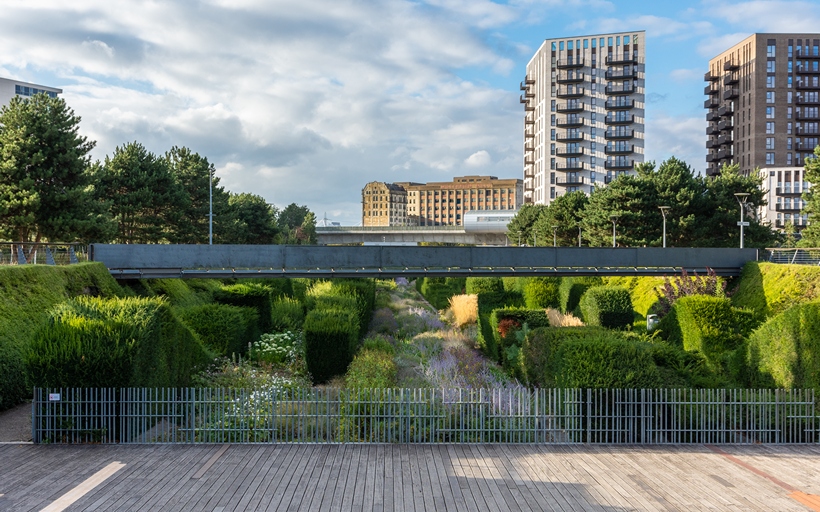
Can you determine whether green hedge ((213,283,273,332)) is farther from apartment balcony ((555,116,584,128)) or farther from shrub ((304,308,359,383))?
apartment balcony ((555,116,584,128))

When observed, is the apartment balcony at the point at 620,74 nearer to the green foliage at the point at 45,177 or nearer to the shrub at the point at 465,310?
the shrub at the point at 465,310

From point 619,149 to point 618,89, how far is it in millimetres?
10691

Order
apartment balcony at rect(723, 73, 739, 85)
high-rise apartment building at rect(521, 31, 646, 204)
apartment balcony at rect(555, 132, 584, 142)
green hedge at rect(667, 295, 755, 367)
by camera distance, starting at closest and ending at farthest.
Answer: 1. green hedge at rect(667, 295, 755, 367)
2. high-rise apartment building at rect(521, 31, 646, 204)
3. apartment balcony at rect(555, 132, 584, 142)
4. apartment balcony at rect(723, 73, 739, 85)

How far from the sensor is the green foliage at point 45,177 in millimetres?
38438

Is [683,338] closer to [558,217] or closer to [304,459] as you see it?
[304,459]

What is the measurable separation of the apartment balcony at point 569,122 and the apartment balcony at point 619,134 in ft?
16.4

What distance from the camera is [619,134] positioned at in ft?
377

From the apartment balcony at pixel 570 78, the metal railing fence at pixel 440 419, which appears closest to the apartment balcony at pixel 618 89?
the apartment balcony at pixel 570 78

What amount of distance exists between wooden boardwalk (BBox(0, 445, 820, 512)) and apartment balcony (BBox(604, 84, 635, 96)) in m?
109

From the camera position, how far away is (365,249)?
1548 inches

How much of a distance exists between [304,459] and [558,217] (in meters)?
76.2

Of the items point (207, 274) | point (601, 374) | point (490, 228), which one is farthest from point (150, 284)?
point (490, 228)

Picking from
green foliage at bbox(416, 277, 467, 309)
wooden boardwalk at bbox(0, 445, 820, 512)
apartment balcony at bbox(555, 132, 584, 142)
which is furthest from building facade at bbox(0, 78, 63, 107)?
wooden boardwalk at bbox(0, 445, 820, 512)

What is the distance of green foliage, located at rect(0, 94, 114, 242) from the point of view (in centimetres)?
3844
